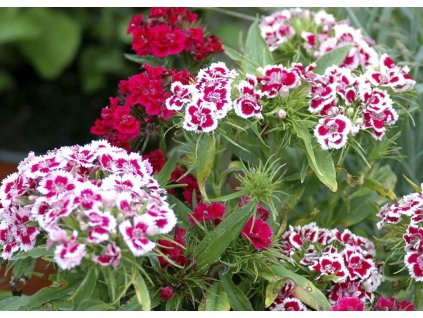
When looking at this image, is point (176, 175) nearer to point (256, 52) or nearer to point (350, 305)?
point (256, 52)

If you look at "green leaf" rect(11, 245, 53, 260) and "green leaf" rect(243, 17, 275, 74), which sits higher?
"green leaf" rect(243, 17, 275, 74)

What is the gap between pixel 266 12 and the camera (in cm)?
212

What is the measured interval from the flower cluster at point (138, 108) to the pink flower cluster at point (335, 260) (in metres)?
0.32

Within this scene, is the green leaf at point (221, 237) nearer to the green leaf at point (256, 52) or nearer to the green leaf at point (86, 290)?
the green leaf at point (86, 290)

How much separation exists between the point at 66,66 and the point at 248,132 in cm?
220

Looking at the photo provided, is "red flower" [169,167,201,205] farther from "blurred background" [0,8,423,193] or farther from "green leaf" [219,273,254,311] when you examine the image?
"blurred background" [0,8,423,193]

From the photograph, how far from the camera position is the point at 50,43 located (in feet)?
10.5

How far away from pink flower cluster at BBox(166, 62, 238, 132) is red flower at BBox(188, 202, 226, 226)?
0.13 meters

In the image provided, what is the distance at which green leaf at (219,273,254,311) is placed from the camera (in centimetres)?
126

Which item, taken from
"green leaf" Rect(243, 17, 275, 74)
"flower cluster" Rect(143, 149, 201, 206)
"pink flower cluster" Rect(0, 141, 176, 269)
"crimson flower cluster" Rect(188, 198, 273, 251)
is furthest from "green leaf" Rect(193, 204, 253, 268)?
"green leaf" Rect(243, 17, 275, 74)

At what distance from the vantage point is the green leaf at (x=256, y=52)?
5.02 feet

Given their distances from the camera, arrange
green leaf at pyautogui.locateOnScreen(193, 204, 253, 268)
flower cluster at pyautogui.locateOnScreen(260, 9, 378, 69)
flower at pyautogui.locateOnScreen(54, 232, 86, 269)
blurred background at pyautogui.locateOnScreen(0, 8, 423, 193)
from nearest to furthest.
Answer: flower at pyautogui.locateOnScreen(54, 232, 86, 269) → green leaf at pyautogui.locateOnScreen(193, 204, 253, 268) → flower cluster at pyautogui.locateOnScreen(260, 9, 378, 69) → blurred background at pyautogui.locateOnScreen(0, 8, 423, 193)
